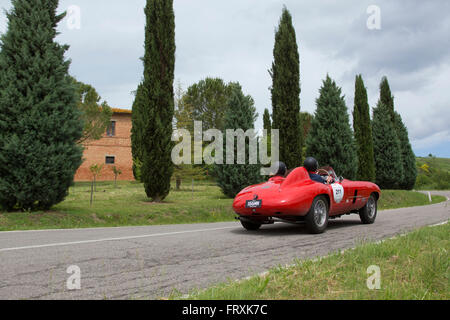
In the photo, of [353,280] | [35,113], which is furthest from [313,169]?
[35,113]

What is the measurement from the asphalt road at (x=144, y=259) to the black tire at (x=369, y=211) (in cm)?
180

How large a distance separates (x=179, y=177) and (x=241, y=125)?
7486 mm

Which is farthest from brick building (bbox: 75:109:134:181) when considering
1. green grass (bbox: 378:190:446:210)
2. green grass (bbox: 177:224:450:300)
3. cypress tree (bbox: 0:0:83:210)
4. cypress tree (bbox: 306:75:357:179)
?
green grass (bbox: 177:224:450:300)

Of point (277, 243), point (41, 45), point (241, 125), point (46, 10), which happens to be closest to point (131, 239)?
point (277, 243)

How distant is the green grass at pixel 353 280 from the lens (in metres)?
3.00

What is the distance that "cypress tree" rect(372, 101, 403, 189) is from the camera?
28859mm

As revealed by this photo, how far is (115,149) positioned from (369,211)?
107ft

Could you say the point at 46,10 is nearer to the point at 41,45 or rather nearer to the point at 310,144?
the point at 41,45

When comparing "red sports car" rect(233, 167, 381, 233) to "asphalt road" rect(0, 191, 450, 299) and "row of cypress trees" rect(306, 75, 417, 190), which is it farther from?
"row of cypress trees" rect(306, 75, 417, 190)

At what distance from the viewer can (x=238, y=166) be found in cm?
1875

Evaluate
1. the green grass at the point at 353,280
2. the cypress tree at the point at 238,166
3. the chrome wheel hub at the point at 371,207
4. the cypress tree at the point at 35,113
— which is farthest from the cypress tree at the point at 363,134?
the green grass at the point at 353,280

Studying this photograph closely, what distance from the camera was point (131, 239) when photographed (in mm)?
6348

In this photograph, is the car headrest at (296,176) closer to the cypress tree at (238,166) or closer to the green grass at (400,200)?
the cypress tree at (238,166)

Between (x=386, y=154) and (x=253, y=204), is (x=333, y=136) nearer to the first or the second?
(x=386, y=154)
